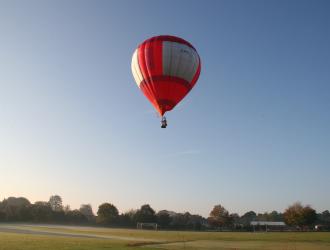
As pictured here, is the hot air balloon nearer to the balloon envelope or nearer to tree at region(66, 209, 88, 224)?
the balloon envelope

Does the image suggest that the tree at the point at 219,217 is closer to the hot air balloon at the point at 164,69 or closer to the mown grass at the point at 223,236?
the mown grass at the point at 223,236

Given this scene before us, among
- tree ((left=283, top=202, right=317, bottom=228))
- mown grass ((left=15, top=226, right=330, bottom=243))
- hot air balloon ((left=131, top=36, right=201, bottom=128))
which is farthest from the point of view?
tree ((left=283, top=202, right=317, bottom=228))

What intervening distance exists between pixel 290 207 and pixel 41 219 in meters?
86.1

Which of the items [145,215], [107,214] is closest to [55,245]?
[145,215]

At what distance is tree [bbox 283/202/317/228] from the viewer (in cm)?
A: 13188

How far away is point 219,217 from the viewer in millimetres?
148125

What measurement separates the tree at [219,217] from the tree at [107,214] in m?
35.5

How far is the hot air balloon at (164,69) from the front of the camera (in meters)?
35.3

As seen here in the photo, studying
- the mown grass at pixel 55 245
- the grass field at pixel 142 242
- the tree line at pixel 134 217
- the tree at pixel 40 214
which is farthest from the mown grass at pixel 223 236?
the tree at pixel 40 214

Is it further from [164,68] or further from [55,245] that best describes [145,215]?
[164,68]

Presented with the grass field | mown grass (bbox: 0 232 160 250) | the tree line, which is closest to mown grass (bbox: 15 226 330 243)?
the grass field

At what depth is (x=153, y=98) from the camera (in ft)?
120

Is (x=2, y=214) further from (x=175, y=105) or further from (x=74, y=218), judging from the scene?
(x=175, y=105)

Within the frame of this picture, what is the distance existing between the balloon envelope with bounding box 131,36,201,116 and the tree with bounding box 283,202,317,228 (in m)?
110
